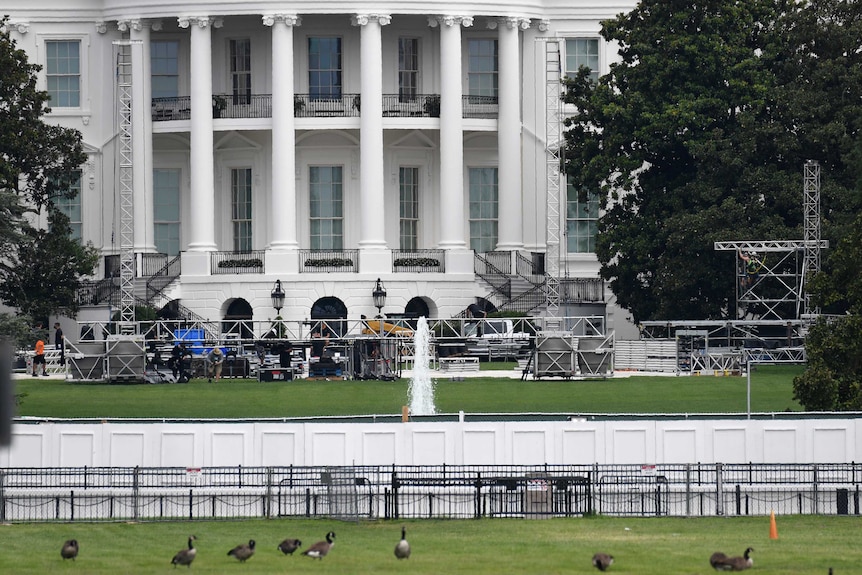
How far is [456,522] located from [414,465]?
2.76 metres

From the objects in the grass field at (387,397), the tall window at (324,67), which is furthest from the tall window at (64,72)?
the grass field at (387,397)

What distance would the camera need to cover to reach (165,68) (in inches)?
3691

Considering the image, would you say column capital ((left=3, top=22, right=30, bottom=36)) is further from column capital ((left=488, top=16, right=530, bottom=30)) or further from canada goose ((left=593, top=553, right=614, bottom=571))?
canada goose ((left=593, top=553, right=614, bottom=571))

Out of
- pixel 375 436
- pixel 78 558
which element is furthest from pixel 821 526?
pixel 78 558

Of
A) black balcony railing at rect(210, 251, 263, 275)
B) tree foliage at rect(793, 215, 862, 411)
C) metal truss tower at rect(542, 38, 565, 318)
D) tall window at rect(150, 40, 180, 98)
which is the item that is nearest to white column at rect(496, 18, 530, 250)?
metal truss tower at rect(542, 38, 565, 318)

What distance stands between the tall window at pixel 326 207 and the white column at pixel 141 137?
6.11m

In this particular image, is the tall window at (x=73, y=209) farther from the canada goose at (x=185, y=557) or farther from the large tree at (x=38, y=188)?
the canada goose at (x=185, y=557)

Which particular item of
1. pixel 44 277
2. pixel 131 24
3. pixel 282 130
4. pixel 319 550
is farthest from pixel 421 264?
pixel 319 550

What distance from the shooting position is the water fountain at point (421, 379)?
62.0m

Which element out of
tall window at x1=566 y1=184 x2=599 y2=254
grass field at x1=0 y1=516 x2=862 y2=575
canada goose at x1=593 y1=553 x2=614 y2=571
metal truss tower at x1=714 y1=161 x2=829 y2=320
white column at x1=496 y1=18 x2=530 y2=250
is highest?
white column at x1=496 y1=18 x2=530 y2=250

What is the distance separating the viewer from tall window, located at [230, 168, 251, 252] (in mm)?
93750

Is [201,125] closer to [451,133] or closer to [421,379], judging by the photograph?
[451,133]

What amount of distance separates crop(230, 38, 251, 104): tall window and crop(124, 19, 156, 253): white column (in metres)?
3.80

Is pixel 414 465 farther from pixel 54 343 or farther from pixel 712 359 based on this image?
pixel 54 343
